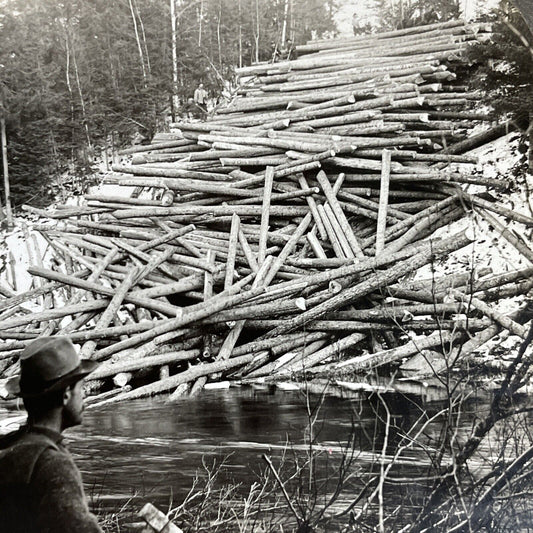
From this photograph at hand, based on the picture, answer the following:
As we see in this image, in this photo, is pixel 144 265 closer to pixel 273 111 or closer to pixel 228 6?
pixel 273 111

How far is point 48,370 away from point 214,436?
5.45 meters

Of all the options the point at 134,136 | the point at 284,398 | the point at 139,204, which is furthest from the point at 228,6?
the point at 284,398

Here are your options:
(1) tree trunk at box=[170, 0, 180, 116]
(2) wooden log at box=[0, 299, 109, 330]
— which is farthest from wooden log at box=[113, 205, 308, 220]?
(1) tree trunk at box=[170, 0, 180, 116]

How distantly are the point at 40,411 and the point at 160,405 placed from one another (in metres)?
6.88

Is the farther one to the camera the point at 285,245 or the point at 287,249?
the point at 285,245

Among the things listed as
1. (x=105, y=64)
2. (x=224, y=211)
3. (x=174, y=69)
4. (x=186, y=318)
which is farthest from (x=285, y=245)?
(x=105, y=64)

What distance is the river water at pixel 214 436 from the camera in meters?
6.02

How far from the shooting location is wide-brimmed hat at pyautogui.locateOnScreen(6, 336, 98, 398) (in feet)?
7.73

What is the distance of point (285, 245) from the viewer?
12141mm

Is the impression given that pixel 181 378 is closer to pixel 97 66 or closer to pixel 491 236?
pixel 491 236

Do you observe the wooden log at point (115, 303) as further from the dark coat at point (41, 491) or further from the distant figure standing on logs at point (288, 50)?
the distant figure standing on logs at point (288, 50)

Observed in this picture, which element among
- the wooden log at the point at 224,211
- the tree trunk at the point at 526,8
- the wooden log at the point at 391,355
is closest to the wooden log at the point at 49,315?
the wooden log at the point at 224,211

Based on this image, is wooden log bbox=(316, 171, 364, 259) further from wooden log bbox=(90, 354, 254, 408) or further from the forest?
the forest

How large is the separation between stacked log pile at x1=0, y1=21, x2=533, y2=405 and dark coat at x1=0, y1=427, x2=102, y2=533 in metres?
6.15
